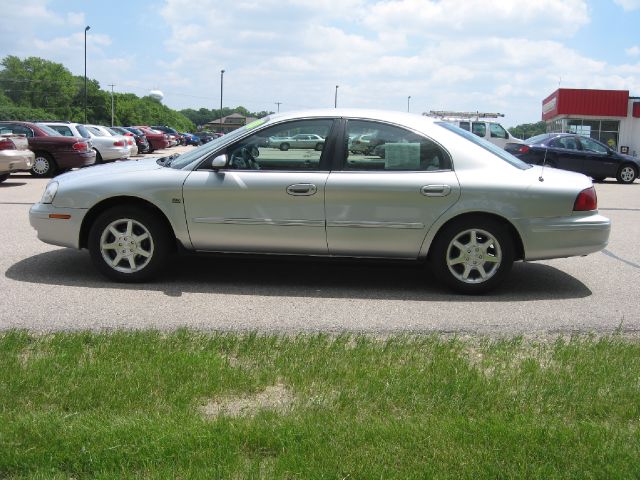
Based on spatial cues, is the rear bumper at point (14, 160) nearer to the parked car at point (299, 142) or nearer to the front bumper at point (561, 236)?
the parked car at point (299, 142)

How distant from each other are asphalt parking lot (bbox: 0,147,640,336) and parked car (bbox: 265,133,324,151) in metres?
1.01

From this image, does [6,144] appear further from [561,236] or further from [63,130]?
[561,236]

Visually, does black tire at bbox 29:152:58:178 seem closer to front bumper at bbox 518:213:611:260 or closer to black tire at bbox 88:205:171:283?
black tire at bbox 88:205:171:283

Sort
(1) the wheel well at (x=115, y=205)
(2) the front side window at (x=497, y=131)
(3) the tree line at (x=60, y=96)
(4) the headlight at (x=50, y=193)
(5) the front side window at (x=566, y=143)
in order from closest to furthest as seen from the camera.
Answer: (1) the wheel well at (x=115, y=205), (4) the headlight at (x=50, y=193), (5) the front side window at (x=566, y=143), (2) the front side window at (x=497, y=131), (3) the tree line at (x=60, y=96)

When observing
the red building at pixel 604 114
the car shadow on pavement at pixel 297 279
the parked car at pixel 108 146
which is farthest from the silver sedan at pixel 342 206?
the red building at pixel 604 114

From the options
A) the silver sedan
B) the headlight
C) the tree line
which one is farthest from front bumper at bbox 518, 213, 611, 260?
the tree line

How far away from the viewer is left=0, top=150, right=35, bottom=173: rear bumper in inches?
604

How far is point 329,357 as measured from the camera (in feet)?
14.4

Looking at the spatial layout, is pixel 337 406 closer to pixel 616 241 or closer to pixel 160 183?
pixel 160 183

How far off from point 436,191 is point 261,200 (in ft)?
4.87

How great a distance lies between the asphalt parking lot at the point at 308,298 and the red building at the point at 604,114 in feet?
139

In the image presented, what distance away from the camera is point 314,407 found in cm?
363

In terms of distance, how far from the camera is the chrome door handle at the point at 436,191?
20.1ft

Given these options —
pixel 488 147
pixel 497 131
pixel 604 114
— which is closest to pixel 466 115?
pixel 497 131
